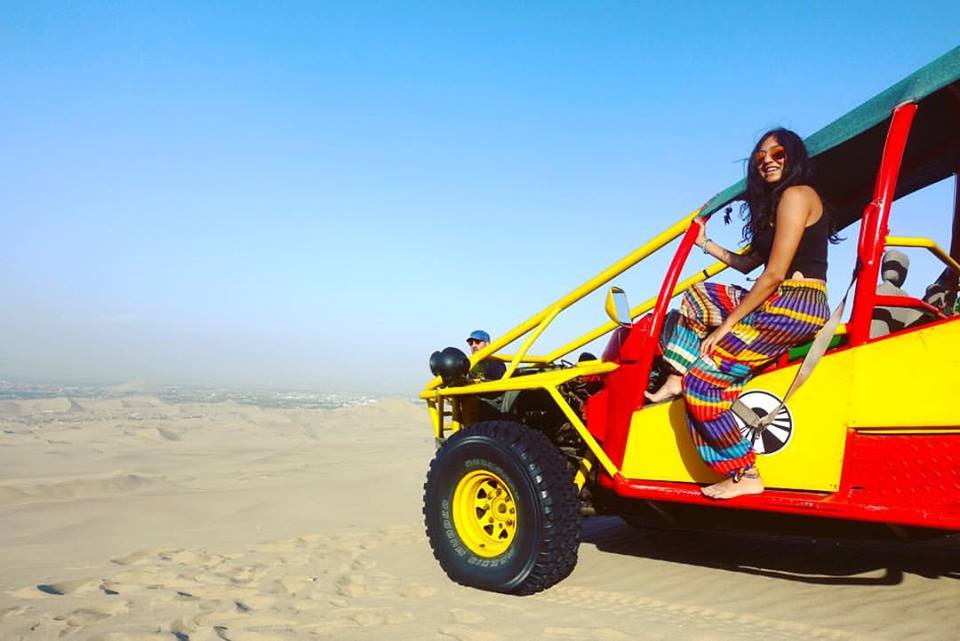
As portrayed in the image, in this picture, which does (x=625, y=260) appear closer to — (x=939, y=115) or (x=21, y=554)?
(x=939, y=115)

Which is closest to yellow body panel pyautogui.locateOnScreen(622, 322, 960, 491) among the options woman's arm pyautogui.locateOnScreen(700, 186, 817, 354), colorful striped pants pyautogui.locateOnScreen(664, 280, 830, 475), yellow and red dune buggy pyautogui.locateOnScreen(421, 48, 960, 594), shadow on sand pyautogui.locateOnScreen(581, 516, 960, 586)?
yellow and red dune buggy pyautogui.locateOnScreen(421, 48, 960, 594)

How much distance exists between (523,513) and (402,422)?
59.0 ft

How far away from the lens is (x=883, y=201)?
3.27m

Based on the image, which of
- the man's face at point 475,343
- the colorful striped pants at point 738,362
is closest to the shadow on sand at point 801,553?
the colorful striped pants at point 738,362

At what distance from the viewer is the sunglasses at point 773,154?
11.9 feet

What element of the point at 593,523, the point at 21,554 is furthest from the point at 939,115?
the point at 21,554

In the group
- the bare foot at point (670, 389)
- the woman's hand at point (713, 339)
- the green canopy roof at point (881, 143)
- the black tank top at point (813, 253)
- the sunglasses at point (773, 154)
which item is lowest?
the bare foot at point (670, 389)

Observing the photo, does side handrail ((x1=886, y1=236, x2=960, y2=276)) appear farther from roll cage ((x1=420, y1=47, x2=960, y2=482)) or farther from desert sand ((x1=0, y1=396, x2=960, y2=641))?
desert sand ((x1=0, y1=396, x2=960, y2=641))

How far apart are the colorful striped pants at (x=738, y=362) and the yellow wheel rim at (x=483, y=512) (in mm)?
1395

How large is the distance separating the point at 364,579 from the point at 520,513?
1216 mm

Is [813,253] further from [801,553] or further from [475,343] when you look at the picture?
[475,343]

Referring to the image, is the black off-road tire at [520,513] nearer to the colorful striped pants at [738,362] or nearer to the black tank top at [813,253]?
the colorful striped pants at [738,362]

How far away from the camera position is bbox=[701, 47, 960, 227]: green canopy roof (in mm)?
3287

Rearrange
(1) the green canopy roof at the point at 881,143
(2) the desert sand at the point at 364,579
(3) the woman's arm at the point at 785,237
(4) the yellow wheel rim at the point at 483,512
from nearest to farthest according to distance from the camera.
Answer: (1) the green canopy roof at the point at 881,143 < (3) the woman's arm at the point at 785,237 < (2) the desert sand at the point at 364,579 < (4) the yellow wheel rim at the point at 483,512
